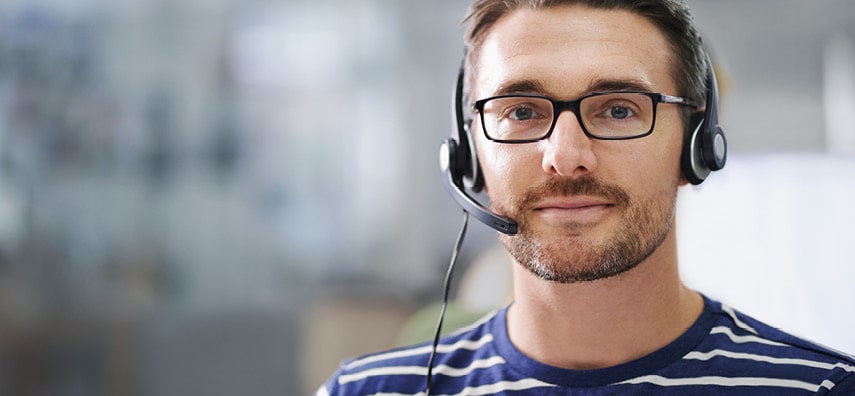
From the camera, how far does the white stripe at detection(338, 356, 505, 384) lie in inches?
39.0

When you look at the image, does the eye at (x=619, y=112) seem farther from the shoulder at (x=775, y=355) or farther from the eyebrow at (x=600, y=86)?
the shoulder at (x=775, y=355)

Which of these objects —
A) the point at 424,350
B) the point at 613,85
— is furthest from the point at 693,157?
the point at 424,350

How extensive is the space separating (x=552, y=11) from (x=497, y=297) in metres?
1.18

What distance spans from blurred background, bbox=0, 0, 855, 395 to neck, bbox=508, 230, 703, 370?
6.36ft

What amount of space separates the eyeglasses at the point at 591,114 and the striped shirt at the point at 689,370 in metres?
0.24

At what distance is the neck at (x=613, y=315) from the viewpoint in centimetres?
92

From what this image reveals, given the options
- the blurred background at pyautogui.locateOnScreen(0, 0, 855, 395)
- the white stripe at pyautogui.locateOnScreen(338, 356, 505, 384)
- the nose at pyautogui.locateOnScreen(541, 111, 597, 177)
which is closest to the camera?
the nose at pyautogui.locateOnScreen(541, 111, 597, 177)

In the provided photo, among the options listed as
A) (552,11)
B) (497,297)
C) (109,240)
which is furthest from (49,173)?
(552,11)

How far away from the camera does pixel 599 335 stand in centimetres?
93

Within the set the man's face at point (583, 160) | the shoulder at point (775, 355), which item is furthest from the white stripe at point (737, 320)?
the man's face at point (583, 160)

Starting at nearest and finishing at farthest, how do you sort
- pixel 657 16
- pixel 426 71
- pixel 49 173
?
pixel 657 16
pixel 49 173
pixel 426 71

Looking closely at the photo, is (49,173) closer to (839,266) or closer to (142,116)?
(142,116)

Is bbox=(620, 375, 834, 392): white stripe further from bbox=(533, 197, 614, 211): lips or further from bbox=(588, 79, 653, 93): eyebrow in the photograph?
bbox=(588, 79, 653, 93): eyebrow

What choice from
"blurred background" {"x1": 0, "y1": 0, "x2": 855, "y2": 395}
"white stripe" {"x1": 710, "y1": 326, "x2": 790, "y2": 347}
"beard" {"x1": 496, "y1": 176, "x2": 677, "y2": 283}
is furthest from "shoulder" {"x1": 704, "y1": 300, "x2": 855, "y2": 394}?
"blurred background" {"x1": 0, "y1": 0, "x2": 855, "y2": 395}
